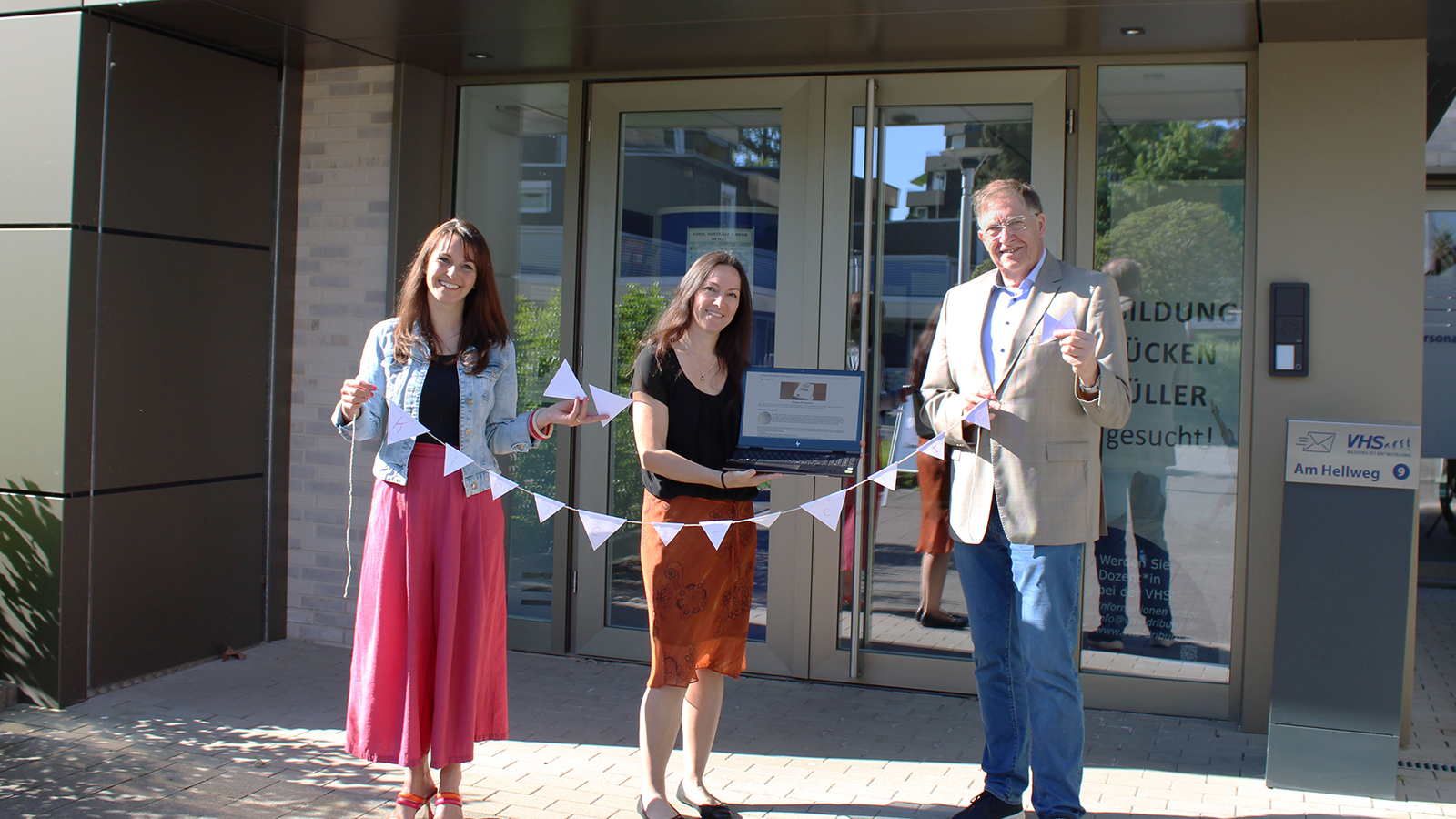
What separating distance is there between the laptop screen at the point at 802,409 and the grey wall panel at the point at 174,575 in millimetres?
3049

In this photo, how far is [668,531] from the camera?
11.0ft

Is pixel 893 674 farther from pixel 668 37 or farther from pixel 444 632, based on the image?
pixel 668 37

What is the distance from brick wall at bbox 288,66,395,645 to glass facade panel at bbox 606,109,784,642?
4.07 feet

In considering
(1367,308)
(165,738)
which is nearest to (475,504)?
(165,738)

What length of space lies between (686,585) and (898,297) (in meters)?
2.23

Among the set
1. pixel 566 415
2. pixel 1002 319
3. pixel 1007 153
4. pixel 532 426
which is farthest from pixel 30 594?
pixel 1007 153

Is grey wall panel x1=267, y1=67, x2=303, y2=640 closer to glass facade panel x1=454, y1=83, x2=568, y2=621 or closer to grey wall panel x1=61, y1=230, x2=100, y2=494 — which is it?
glass facade panel x1=454, y1=83, x2=568, y2=621

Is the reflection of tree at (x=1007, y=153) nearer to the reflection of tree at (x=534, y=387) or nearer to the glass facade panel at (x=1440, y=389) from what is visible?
the reflection of tree at (x=534, y=387)

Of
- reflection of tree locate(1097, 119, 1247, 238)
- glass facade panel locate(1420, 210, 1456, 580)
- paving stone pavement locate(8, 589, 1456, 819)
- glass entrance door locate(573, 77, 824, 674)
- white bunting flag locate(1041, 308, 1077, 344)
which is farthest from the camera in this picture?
glass facade panel locate(1420, 210, 1456, 580)

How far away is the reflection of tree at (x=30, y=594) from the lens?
15.2 feet

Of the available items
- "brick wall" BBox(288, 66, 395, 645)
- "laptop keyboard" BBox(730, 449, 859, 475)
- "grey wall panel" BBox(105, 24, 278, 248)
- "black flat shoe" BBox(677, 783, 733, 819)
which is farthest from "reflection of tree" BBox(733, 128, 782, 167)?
"black flat shoe" BBox(677, 783, 733, 819)

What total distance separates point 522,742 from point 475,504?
1.38 m

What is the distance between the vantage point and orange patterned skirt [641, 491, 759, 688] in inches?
132

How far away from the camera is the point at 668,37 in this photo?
191 inches
